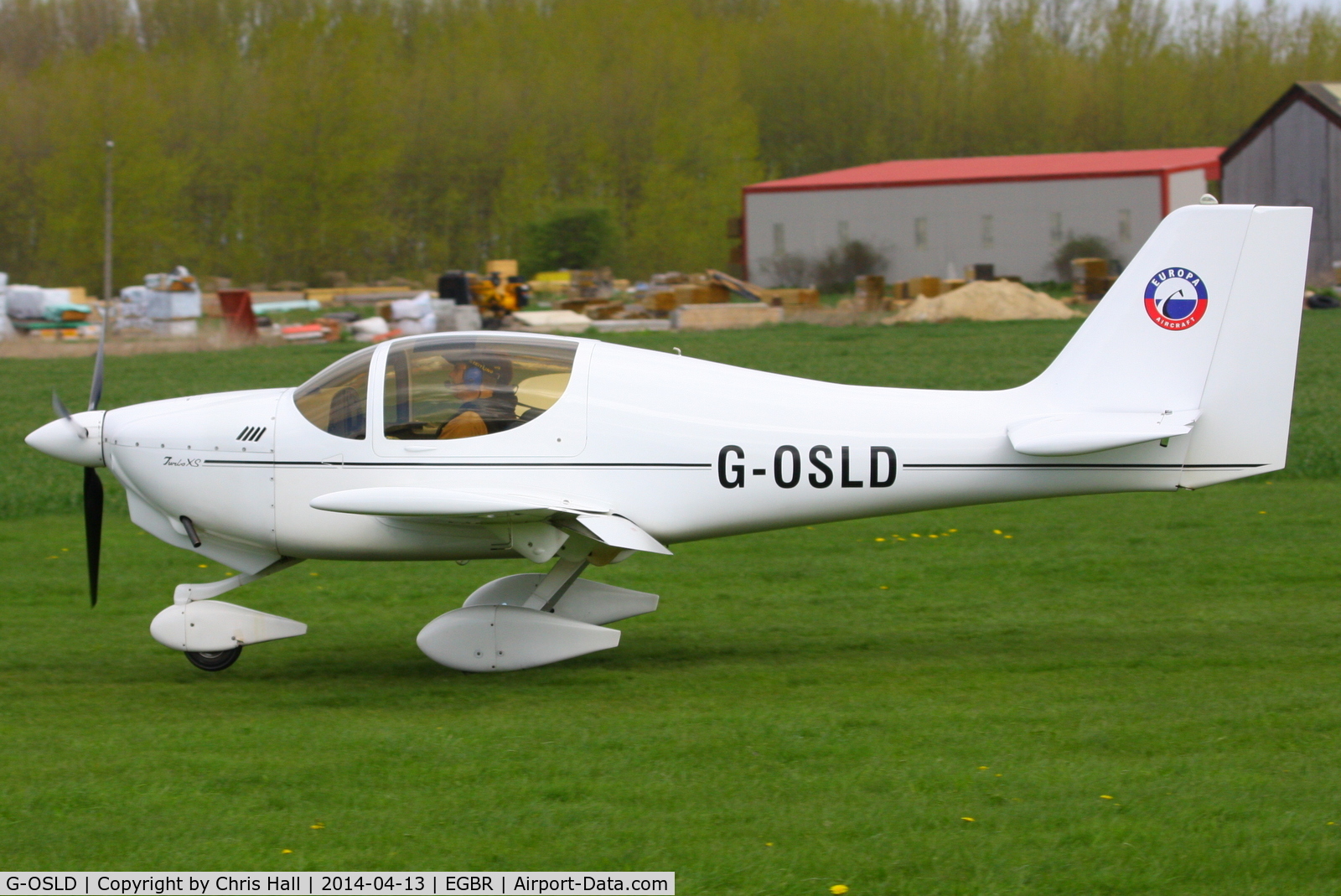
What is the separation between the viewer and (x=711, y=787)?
18.2 feet

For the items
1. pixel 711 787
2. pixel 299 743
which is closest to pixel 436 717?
pixel 299 743

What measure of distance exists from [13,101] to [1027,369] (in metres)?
60.6

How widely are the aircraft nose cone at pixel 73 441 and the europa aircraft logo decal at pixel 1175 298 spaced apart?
5.94 metres

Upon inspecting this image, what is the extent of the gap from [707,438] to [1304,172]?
38.9m

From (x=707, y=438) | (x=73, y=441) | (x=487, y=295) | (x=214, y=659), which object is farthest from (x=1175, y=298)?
(x=487, y=295)

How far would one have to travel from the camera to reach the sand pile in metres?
34.7

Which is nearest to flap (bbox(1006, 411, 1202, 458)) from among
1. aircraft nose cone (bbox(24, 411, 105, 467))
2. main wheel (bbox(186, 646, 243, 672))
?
main wheel (bbox(186, 646, 243, 672))

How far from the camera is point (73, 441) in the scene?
7.73 m

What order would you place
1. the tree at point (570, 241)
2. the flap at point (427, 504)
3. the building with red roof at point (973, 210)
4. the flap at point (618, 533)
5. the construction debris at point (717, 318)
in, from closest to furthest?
the flap at point (427, 504)
the flap at point (618, 533)
the construction debris at point (717, 318)
the building with red roof at point (973, 210)
the tree at point (570, 241)

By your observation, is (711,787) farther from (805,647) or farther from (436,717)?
(805,647)

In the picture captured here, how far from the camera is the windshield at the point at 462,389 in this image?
24.6 ft

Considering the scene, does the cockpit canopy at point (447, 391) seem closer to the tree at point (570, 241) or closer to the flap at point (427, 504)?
the flap at point (427, 504)
